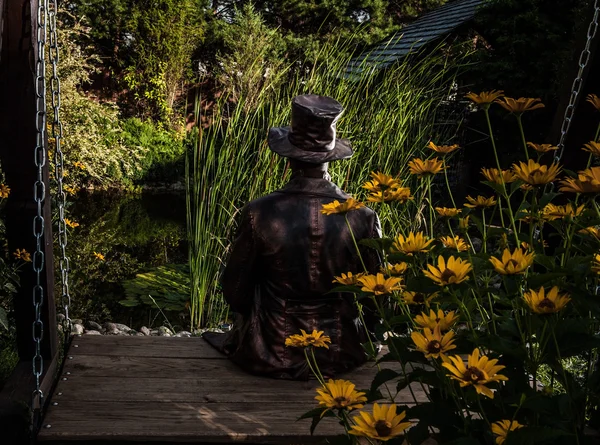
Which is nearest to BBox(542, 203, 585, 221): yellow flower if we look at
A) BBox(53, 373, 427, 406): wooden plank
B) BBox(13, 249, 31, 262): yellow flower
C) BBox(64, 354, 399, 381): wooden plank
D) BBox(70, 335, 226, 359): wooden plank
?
BBox(53, 373, 427, 406): wooden plank

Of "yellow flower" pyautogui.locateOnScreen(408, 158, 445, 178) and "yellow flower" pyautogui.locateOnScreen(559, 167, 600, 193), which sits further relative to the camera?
"yellow flower" pyautogui.locateOnScreen(408, 158, 445, 178)

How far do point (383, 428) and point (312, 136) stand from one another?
65.3 inches

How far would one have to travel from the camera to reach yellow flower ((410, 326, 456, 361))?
1.15 meters

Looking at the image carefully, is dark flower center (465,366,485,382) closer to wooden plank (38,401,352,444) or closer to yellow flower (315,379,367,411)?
yellow flower (315,379,367,411)

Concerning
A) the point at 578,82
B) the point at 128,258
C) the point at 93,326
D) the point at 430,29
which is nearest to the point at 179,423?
the point at 578,82

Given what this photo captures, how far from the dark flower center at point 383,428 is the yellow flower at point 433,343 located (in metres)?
0.13

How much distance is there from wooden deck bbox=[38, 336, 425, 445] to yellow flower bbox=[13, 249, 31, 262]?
1.32 feet

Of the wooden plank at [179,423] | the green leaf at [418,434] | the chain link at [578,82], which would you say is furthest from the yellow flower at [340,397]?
the chain link at [578,82]

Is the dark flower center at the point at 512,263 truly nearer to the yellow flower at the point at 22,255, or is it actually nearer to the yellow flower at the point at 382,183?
the yellow flower at the point at 382,183

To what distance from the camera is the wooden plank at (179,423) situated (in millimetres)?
2068

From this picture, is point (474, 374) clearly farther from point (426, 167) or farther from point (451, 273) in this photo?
point (426, 167)

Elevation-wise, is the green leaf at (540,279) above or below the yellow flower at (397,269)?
above

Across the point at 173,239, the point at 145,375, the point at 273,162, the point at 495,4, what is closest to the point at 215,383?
the point at 145,375

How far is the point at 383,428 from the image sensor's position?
3.68 feet
